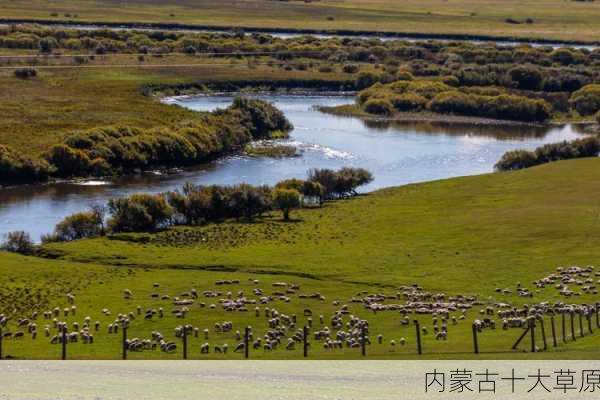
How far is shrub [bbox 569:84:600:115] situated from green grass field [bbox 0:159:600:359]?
1979 inches

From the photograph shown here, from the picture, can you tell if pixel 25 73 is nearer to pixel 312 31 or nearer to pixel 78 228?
pixel 78 228

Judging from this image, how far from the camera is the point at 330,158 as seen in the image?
92500 millimetres

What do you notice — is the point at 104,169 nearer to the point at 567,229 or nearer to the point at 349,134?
the point at 349,134

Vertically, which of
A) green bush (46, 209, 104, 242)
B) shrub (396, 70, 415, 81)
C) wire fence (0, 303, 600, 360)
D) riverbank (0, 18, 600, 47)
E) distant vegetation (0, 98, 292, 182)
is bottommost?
riverbank (0, 18, 600, 47)

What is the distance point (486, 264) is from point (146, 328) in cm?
1825

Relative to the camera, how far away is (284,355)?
35.9 metres

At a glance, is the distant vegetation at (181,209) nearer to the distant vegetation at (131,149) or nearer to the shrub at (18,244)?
the shrub at (18,244)

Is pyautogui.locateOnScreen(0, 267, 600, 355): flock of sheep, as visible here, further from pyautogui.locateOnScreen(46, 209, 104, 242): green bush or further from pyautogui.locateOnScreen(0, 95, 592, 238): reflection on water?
pyautogui.locateOnScreen(0, 95, 592, 238): reflection on water

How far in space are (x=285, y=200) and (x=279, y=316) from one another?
24.6 m

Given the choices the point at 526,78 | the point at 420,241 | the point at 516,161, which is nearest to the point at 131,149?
the point at 516,161

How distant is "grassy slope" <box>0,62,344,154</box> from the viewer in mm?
94306

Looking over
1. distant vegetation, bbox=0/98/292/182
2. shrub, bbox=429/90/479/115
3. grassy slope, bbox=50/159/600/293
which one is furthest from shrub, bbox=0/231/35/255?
shrub, bbox=429/90/479/115
